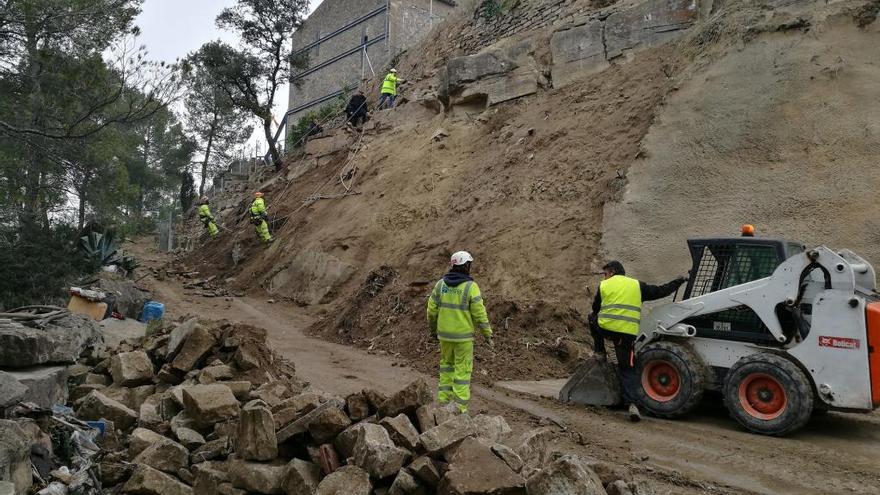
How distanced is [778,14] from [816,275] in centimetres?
819

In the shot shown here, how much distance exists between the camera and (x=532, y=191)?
13133mm

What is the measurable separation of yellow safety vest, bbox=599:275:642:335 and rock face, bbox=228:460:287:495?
4.15m

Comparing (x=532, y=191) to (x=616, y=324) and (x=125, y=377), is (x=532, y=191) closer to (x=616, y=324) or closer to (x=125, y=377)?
(x=616, y=324)

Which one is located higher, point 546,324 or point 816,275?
point 816,275

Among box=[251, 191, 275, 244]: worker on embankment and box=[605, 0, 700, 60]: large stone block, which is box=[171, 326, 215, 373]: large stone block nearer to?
box=[605, 0, 700, 60]: large stone block

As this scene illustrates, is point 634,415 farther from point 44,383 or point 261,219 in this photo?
point 261,219

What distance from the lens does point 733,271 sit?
6.96 meters

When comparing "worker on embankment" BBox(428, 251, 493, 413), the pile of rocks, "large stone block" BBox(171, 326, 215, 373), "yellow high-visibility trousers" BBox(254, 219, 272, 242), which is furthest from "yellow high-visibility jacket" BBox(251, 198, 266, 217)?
"worker on embankment" BBox(428, 251, 493, 413)

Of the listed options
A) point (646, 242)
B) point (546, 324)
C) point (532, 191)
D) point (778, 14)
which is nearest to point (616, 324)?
point (546, 324)

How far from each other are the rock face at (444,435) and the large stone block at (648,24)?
12.2 m

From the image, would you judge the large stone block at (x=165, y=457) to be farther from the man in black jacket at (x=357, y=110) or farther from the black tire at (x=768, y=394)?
the man in black jacket at (x=357, y=110)

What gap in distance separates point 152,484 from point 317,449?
1.19 m

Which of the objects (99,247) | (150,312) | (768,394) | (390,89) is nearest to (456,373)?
(768,394)

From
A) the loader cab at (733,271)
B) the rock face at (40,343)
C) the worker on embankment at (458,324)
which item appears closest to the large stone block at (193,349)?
the rock face at (40,343)
